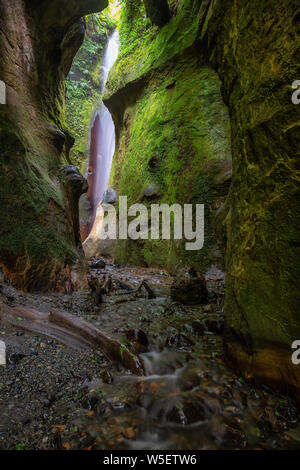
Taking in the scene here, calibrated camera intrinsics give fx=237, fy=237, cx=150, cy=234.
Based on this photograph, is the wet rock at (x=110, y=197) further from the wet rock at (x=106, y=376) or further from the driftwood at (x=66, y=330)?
the wet rock at (x=106, y=376)

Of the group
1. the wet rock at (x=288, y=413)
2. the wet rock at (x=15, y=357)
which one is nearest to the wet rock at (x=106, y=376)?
the wet rock at (x=15, y=357)

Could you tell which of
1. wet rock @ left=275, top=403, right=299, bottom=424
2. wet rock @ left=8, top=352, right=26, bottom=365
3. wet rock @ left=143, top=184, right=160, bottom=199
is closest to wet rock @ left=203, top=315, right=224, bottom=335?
wet rock @ left=275, top=403, right=299, bottom=424

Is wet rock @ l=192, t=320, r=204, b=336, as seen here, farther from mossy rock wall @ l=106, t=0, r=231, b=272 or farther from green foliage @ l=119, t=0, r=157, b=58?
green foliage @ l=119, t=0, r=157, b=58

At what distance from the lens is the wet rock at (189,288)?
4.20 metres

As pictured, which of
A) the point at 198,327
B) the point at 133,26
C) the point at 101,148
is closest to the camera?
the point at 198,327

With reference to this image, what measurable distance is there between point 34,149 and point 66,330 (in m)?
3.58

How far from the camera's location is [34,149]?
461 cm

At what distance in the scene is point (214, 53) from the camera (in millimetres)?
2641

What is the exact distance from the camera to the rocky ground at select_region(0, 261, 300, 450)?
60.1 inches

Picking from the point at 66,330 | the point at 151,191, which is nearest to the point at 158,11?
the point at 151,191

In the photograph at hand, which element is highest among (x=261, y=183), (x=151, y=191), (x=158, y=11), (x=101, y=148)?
(x=158, y=11)

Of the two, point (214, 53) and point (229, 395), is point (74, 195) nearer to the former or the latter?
point (214, 53)

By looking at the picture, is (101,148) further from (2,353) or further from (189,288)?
(2,353)

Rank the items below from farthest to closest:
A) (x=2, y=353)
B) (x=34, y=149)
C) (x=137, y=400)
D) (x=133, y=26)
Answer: (x=133, y=26) → (x=34, y=149) → (x=2, y=353) → (x=137, y=400)
